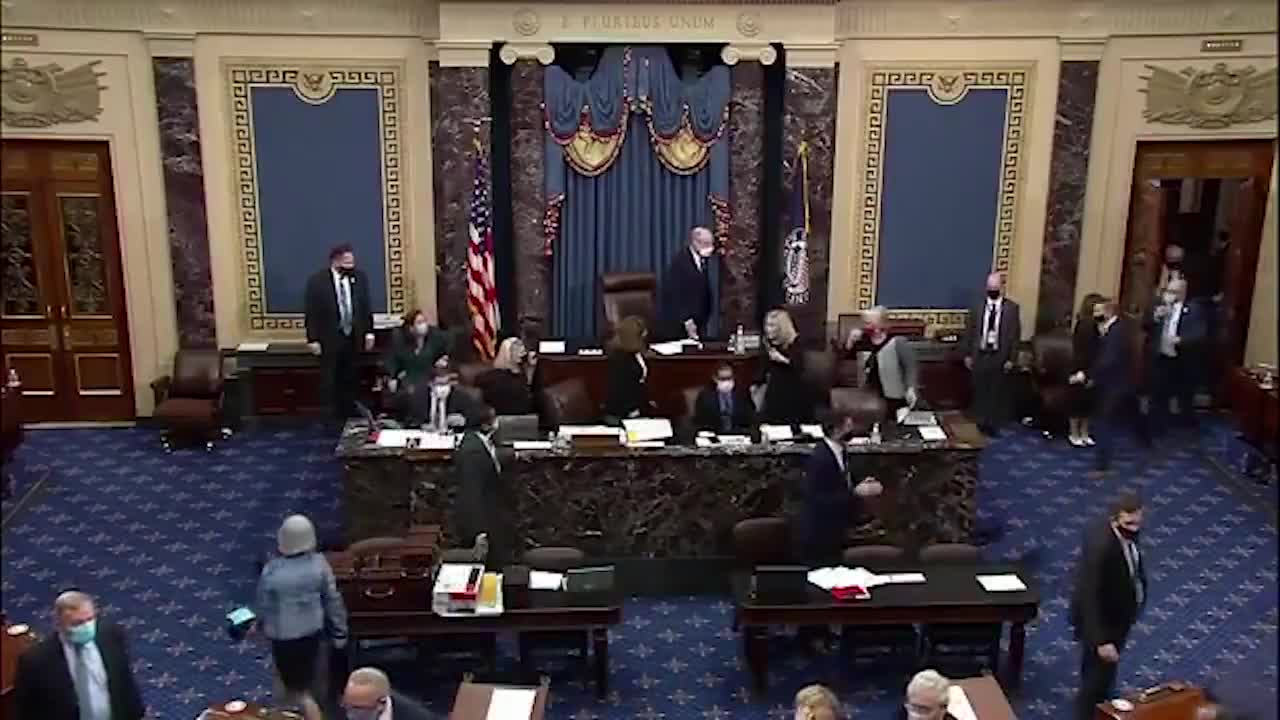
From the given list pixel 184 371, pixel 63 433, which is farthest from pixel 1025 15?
pixel 63 433

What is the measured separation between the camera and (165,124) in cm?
1359

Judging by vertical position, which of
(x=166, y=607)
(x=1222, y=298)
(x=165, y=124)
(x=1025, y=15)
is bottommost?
(x=166, y=607)

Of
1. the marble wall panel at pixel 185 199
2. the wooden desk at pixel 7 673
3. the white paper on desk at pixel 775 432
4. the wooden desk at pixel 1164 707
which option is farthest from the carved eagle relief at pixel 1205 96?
the wooden desk at pixel 7 673

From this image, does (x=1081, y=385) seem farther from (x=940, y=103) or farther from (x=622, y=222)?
(x=622, y=222)

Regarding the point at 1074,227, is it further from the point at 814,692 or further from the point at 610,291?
the point at 814,692

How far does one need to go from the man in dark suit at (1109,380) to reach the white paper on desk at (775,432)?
8.44 feet

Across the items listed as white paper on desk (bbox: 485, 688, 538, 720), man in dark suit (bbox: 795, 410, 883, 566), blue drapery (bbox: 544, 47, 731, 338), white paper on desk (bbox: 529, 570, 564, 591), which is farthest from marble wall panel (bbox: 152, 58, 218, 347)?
white paper on desk (bbox: 485, 688, 538, 720)

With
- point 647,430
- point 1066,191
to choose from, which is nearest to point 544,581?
point 647,430

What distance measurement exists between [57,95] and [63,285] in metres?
1.71

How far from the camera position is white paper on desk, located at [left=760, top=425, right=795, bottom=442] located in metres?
10.9

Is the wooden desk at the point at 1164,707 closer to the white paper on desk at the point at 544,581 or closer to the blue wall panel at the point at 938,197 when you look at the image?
the white paper on desk at the point at 544,581

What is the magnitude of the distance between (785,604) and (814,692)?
7.90 feet

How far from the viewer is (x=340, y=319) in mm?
13508

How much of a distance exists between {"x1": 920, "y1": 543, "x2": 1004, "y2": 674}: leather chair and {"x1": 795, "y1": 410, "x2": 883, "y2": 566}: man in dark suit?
1.84ft
